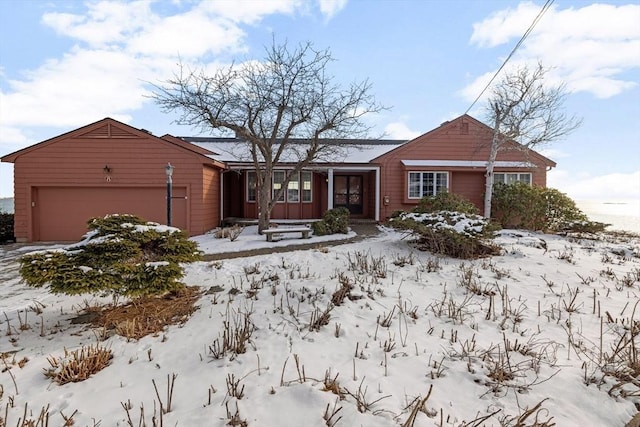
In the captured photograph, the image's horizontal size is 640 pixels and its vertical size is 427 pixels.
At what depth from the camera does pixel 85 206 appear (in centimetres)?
1166

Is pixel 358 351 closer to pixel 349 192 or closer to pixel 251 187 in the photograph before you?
pixel 251 187

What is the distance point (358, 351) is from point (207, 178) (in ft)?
35.4

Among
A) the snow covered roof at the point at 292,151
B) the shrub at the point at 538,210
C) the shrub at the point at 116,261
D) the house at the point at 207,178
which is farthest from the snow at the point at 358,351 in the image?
the snow covered roof at the point at 292,151

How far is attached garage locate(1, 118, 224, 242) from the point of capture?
1129 centimetres

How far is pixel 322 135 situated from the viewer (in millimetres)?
11414

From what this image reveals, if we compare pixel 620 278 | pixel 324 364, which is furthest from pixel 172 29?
pixel 620 278

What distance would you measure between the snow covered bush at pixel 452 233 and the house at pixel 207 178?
190 inches

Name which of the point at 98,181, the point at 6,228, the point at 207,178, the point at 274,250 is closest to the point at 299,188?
the point at 207,178

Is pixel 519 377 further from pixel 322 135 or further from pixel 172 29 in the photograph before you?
pixel 322 135

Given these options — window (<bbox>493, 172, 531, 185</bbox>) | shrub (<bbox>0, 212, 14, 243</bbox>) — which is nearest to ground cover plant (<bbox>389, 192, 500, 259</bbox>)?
window (<bbox>493, 172, 531, 185</bbox>)

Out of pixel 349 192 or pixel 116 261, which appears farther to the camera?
pixel 349 192

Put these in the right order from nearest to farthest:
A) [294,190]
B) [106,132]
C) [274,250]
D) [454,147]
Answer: [274,250] < [106,132] < [454,147] < [294,190]

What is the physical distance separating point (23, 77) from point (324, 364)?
10.0 m

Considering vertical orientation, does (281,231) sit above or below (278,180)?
below
